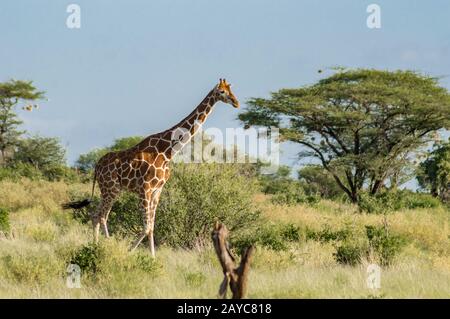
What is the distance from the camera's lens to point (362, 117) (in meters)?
33.2

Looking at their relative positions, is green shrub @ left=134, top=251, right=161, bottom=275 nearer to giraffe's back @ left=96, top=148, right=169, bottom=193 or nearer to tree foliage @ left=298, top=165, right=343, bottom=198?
giraffe's back @ left=96, top=148, right=169, bottom=193

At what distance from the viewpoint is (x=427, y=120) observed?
34594 millimetres

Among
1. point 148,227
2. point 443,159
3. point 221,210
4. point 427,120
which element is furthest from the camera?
point 443,159

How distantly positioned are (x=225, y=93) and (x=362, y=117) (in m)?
22.3

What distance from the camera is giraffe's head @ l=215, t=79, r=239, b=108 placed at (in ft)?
38.4

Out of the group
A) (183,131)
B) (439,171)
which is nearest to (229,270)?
(183,131)

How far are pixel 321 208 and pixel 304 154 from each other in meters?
10.1

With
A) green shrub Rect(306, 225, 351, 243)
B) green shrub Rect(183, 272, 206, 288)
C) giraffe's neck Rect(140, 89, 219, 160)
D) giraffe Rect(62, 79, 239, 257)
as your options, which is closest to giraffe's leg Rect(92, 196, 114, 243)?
giraffe Rect(62, 79, 239, 257)

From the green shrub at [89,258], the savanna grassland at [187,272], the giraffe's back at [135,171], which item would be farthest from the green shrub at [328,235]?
the green shrub at [89,258]

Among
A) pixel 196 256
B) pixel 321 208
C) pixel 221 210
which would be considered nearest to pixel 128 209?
pixel 221 210

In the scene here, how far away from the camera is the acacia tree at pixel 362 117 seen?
33.5 m
